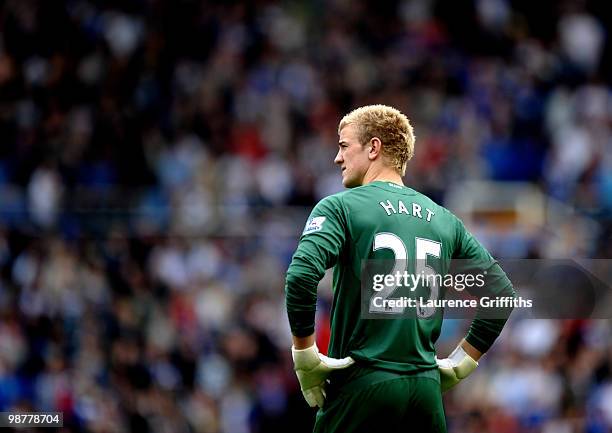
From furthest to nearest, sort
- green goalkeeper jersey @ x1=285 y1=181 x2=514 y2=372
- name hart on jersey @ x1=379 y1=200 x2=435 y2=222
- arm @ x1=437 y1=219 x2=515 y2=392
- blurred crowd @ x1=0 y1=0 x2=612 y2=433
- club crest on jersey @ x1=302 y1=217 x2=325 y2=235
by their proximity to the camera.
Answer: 1. blurred crowd @ x1=0 y1=0 x2=612 y2=433
2. arm @ x1=437 y1=219 x2=515 y2=392
3. name hart on jersey @ x1=379 y1=200 x2=435 y2=222
4. green goalkeeper jersey @ x1=285 y1=181 x2=514 y2=372
5. club crest on jersey @ x1=302 y1=217 x2=325 y2=235

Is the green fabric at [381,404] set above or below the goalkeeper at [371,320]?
below

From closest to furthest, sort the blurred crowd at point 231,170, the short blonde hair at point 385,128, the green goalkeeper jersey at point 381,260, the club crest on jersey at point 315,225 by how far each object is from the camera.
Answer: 1. the club crest on jersey at point 315,225
2. the green goalkeeper jersey at point 381,260
3. the short blonde hair at point 385,128
4. the blurred crowd at point 231,170

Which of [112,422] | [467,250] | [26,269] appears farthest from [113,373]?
[467,250]

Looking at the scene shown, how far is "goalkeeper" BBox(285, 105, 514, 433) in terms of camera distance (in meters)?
5.26

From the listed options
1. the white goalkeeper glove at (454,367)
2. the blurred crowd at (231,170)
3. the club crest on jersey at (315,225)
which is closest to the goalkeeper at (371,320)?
the club crest on jersey at (315,225)

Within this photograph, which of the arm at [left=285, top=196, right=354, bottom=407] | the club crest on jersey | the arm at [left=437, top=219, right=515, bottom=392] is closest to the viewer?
the arm at [left=285, top=196, right=354, bottom=407]

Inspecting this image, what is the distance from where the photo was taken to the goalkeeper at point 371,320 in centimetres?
526

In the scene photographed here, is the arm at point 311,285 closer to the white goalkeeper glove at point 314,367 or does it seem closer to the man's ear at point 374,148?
the white goalkeeper glove at point 314,367

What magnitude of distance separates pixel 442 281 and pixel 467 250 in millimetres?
253

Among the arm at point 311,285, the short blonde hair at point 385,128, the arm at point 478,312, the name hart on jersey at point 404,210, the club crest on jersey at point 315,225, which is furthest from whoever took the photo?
the arm at point 478,312

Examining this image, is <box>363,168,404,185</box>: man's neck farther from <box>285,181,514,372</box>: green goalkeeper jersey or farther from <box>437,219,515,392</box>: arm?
<box>437,219,515,392</box>: arm

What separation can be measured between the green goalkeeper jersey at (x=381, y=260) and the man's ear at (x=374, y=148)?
0.13 metres

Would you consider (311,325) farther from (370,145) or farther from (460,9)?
(460,9)

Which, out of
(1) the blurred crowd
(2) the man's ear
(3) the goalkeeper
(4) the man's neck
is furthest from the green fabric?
(1) the blurred crowd
